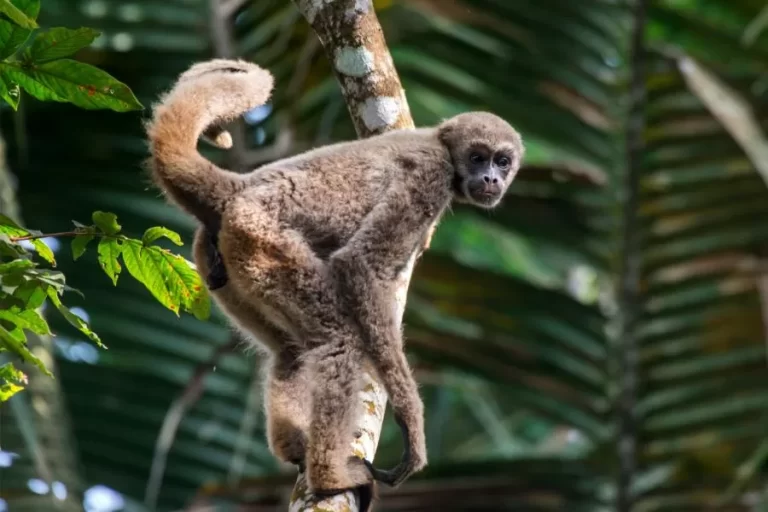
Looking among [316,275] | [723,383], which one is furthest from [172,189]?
[723,383]

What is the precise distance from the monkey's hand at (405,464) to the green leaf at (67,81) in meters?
1.98

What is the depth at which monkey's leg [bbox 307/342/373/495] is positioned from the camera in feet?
16.0

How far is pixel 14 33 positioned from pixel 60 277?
0.85m

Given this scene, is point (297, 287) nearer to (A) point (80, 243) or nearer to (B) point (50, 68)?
(A) point (80, 243)

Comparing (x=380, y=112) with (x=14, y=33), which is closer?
(x=14, y=33)

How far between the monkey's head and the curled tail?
126 cm

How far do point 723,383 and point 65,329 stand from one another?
520cm

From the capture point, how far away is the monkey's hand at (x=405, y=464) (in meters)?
5.03

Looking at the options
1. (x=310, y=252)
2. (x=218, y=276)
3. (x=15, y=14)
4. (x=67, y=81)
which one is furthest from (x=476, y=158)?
(x=15, y=14)

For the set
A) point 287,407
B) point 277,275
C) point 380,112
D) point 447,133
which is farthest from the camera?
point 447,133

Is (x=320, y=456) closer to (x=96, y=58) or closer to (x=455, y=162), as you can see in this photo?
(x=455, y=162)

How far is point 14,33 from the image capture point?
12.7 ft

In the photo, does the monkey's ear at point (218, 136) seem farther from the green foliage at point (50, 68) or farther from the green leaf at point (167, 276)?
the green foliage at point (50, 68)

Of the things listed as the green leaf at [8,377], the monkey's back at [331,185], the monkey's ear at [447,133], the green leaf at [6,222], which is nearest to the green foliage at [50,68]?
the green leaf at [6,222]
